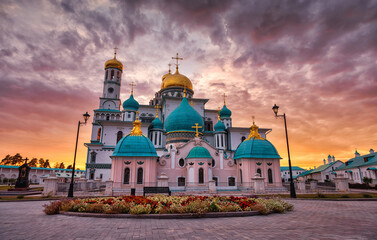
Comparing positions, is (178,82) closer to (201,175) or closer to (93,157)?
(93,157)

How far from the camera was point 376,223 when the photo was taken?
829cm

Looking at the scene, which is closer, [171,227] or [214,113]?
[171,227]

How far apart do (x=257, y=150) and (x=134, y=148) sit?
15.6 m

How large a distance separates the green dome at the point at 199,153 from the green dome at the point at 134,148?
14.9 ft

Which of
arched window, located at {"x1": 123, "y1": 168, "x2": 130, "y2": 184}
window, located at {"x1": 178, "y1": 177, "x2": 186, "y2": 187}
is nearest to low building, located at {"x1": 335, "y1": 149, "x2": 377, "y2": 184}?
window, located at {"x1": 178, "y1": 177, "x2": 186, "y2": 187}

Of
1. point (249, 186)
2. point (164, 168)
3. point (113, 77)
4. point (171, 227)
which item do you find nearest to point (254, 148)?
point (249, 186)

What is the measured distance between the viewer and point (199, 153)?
2767cm

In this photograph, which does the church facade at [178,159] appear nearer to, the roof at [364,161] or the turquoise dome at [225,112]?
the turquoise dome at [225,112]

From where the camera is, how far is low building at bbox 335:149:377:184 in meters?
36.5

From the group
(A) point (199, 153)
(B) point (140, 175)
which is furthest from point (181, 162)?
(B) point (140, 175)

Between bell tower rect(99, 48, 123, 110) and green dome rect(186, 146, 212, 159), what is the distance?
2683 centimetres

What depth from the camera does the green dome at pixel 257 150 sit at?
28828mm

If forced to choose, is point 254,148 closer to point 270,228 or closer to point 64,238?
point 270,228

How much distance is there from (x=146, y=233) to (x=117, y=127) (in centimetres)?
3694
